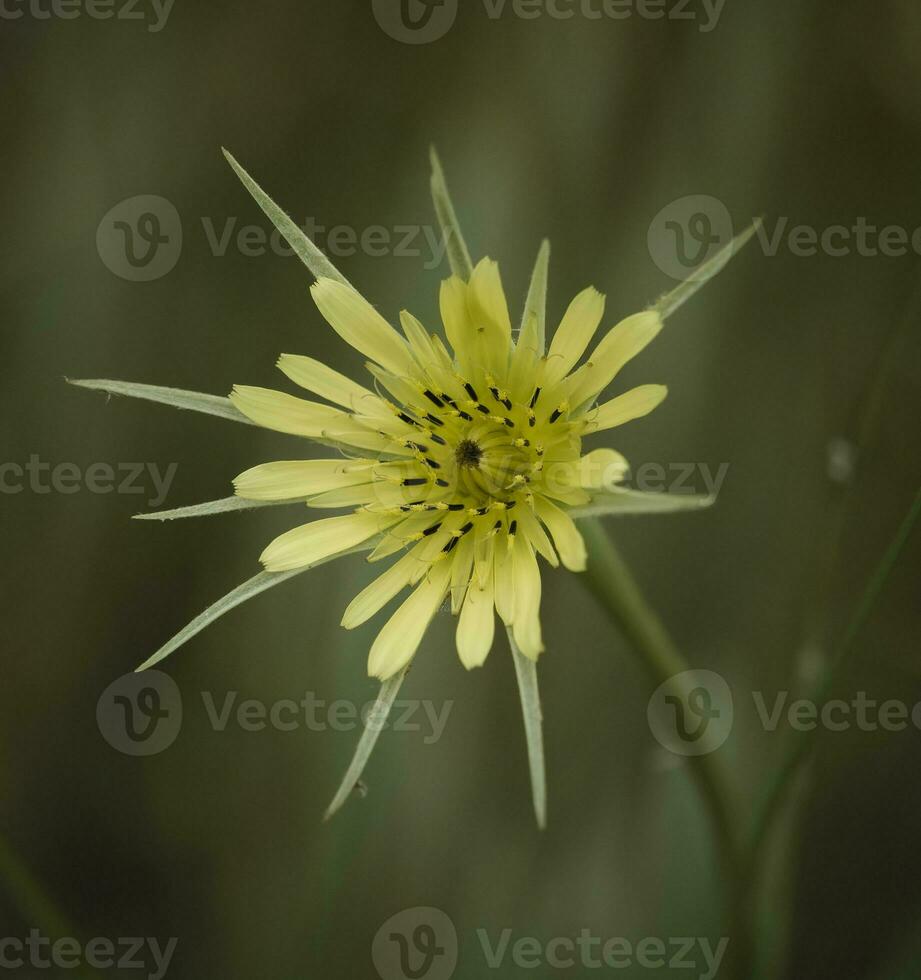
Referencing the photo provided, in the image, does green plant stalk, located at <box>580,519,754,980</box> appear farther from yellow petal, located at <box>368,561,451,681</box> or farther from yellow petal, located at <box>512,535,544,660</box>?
yellow petal, located at <box>368,561,451,681</box>

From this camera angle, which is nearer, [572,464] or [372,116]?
[572,464]

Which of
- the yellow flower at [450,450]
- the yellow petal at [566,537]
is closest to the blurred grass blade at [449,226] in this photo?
the yellow flower at [450,450]

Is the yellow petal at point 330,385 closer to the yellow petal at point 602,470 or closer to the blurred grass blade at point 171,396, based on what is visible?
the blurred grass blade at point 171,396

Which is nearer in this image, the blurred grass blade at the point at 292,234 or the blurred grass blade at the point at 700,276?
the blurred grass blade at the point at 700,276

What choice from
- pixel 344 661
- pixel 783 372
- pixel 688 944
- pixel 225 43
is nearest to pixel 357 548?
pixel 344 661

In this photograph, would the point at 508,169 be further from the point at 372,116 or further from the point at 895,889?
the point at 895,889

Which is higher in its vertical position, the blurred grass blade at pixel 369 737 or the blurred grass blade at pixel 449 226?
the blurred grass blade at pixel 449 226

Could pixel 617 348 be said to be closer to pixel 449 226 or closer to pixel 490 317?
pixel 490 317
